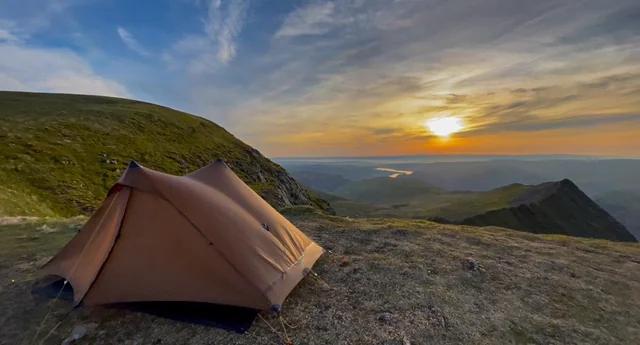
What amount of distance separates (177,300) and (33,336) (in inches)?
144

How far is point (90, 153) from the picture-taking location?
4688cm

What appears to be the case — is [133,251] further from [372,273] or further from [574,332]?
[574,332]

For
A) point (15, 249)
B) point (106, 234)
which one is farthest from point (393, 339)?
point (15, 249)

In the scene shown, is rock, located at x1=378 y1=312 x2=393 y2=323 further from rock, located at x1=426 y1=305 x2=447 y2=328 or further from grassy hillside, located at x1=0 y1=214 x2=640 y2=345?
rock, located at x1=426 y1=305 x2=447 y2=328

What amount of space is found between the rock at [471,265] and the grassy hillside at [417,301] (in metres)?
0.08

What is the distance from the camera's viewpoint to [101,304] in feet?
31.9

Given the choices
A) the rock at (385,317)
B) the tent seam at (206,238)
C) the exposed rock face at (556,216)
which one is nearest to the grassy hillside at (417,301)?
the rock at (385,317)

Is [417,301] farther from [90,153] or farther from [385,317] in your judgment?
[90,153]

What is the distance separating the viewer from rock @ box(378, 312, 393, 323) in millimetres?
9633

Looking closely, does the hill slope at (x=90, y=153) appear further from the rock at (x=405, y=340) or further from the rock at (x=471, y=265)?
the rock at (x=471, y=265)

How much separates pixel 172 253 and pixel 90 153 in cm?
4582

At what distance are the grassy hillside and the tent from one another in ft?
2.52

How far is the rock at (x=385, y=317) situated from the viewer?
963 centimetres

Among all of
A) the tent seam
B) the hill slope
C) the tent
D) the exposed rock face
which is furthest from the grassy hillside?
the exposed rock face
